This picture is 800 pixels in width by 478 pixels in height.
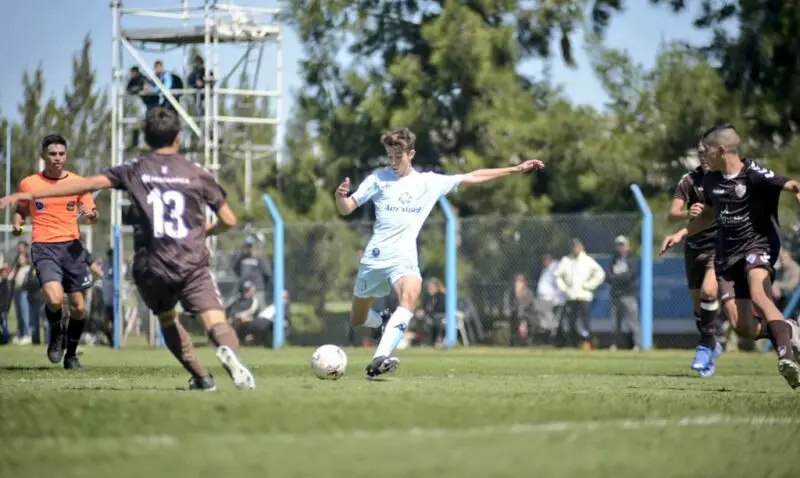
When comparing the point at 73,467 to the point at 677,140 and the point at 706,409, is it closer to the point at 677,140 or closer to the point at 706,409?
the point at 706,409

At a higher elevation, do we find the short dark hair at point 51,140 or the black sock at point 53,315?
the short dark hair at point 51,140

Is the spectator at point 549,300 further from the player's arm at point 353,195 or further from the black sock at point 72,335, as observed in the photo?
the player's arm at point 353,195

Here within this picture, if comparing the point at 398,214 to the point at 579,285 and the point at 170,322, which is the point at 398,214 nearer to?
the point at 170,322

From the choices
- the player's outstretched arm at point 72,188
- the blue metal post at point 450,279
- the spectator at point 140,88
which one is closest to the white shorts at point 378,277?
the player's outstretched arm at point 72,188

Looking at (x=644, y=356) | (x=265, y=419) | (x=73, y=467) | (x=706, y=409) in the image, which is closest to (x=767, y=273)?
(x=706, y=409)

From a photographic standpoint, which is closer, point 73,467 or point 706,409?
point 73,467

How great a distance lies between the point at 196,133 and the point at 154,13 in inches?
117

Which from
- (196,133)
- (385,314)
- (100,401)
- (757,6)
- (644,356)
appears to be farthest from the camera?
(196,133)

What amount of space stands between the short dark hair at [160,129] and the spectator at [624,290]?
577 inches

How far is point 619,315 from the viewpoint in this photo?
22812 mm

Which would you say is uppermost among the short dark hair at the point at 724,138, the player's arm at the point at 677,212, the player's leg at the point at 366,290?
the short dark hair at the point at 724,138

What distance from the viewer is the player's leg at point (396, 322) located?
1105cm

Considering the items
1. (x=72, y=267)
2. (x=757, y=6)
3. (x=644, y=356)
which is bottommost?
(x=644, y=356)

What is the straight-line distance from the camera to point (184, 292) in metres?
8.77
